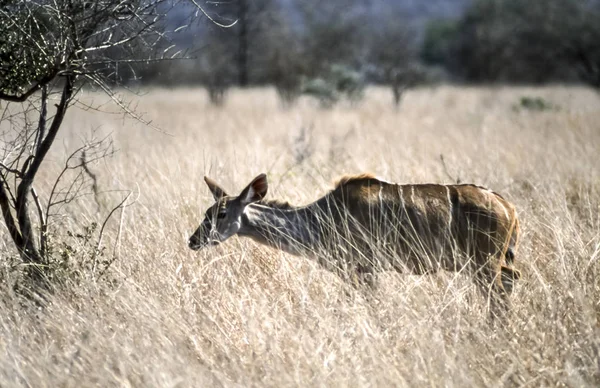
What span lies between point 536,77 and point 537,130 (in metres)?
32.4

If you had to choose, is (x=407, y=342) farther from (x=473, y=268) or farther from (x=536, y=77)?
(x=536, y=77)

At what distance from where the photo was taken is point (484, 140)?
10953 mm

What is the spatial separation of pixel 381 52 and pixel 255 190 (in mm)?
30517

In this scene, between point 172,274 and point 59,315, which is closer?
point 59,315

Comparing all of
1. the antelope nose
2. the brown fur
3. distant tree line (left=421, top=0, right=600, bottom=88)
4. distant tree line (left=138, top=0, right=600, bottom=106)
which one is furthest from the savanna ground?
distant tree line (left=421, top=0, right=600, bottom=88)

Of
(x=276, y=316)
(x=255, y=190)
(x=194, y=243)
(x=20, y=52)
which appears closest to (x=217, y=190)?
(x=255, y=190)

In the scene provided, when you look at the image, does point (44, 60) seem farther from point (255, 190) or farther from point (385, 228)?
point (385, 228)

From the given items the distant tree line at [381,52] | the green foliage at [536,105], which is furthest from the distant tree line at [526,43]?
the green foliage at [536,105]

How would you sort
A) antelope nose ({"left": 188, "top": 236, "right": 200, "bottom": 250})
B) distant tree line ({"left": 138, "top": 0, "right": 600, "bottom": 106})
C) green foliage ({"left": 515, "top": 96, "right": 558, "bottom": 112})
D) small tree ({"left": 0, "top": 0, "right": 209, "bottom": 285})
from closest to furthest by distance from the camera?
small tree ({"left": 0, "top": 0, "right": 209, "bottom": 285}), antelope nose ({"left": 188, "top": 236, "right": 200, "bottom": 250}), green foliage ({"left": 515, "top": 96, "right": 558, "bottom": 112}), distant tree line ({"left": 138, "top": 0, "right": 600, "bottom": 106})

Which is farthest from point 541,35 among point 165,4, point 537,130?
point 165,4

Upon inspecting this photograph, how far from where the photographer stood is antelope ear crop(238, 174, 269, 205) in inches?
193

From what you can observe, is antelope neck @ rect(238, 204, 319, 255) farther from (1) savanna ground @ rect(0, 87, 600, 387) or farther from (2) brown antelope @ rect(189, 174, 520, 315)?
(1) savanna ground @ rect(0, 87, 600, 387)

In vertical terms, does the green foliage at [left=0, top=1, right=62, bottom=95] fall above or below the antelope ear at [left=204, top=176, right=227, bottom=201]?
above

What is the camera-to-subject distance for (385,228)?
4867mm
